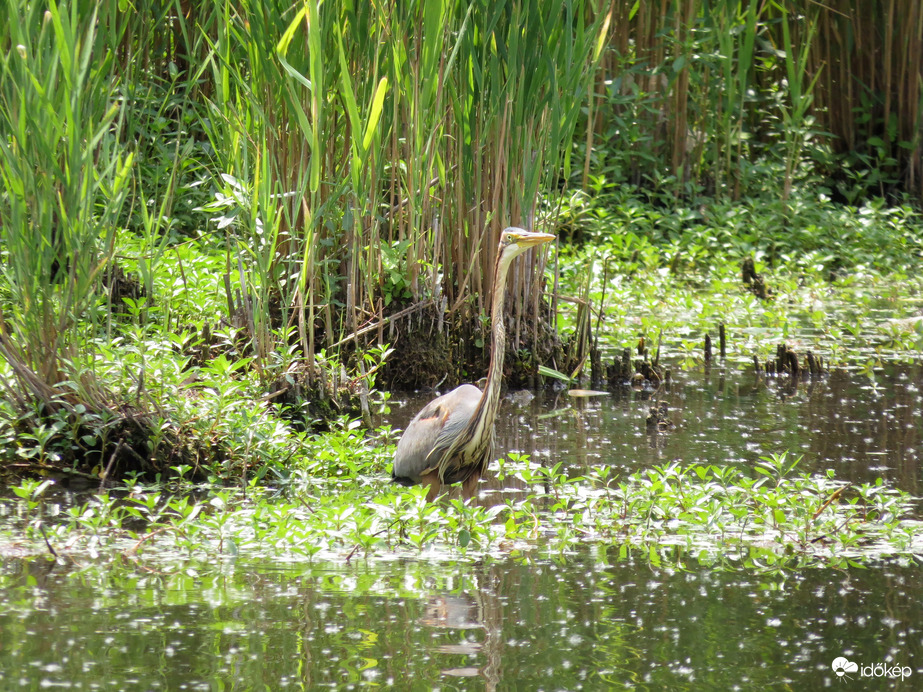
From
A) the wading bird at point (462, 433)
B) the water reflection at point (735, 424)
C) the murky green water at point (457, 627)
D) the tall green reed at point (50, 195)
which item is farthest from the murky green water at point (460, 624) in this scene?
the water reflection at point (735, 424)

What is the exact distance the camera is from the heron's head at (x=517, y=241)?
4566mm

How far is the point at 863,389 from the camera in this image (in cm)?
635

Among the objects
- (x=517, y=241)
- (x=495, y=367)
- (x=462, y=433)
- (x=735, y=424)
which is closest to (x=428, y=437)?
(x=462, y=433)

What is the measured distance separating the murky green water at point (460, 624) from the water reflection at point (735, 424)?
1.21 meters

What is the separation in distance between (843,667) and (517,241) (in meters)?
2.26

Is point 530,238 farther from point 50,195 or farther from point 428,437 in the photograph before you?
point 50,195

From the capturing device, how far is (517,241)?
4.69m

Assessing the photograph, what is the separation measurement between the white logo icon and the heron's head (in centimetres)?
206

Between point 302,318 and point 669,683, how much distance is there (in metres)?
2.91

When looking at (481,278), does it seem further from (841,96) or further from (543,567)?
(841,96)

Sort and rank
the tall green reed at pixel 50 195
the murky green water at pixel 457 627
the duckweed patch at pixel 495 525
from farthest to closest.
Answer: the tall green reed at pixel 50 195, the duckweed patch at pixel 495 525, the murky green water at pixel 457 627

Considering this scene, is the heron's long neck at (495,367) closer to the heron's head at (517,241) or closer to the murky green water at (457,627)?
the heron's head at (517,241)

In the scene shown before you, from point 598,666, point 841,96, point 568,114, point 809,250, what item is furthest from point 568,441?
point 841,96

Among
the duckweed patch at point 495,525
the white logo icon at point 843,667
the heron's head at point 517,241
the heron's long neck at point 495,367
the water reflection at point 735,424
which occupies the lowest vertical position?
the water reflection at point 735,424
